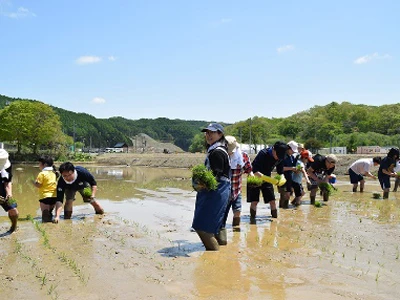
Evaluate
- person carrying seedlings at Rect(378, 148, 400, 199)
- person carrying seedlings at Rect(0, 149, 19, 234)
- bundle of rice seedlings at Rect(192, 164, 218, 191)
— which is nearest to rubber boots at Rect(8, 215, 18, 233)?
person carrying seedlings at Rect(0, 149, 19, 234)

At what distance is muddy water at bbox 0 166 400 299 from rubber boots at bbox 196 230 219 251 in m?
0.16

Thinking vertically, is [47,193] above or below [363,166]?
below

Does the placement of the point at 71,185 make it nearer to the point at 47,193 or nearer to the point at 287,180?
the point at 47,193

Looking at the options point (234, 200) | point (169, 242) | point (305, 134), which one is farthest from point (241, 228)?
point (305, 134)

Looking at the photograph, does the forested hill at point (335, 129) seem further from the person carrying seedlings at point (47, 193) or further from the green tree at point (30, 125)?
the person carrying seedlings at point (47, 193)

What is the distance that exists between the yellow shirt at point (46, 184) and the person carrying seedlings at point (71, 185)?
0.46 ft

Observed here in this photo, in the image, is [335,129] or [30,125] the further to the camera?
[335,129]

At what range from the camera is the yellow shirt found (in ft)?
27.1

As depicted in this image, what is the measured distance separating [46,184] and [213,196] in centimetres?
456

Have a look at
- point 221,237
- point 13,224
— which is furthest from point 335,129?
point 13,224

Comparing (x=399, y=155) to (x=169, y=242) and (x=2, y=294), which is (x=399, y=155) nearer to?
(x=169, y=242)

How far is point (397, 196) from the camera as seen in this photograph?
13.5 m

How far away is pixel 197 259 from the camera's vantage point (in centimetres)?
517

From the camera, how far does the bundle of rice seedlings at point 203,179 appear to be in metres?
5.31
